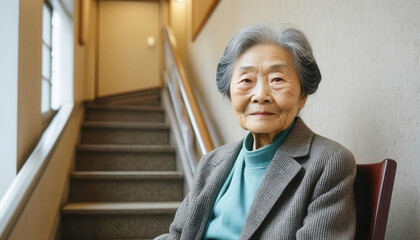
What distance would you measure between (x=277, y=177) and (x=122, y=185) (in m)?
2.30

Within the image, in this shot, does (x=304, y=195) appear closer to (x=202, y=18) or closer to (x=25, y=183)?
(x=25, y=183)

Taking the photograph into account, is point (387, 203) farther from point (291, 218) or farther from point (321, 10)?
point (321, 10)

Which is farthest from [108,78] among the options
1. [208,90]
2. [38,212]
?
[38,212]

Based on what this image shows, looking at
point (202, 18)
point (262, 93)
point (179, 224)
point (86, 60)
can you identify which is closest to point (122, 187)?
point (202, 18)

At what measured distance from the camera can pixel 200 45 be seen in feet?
13.2

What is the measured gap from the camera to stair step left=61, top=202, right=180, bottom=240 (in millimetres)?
2801

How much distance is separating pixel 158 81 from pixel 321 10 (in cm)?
453

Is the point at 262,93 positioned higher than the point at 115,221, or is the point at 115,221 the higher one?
the point at 262,93

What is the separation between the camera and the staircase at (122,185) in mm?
2814

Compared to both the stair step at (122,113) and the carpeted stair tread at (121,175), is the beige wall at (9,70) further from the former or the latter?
the stair step at (122,113)

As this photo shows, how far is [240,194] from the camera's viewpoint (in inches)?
47.9

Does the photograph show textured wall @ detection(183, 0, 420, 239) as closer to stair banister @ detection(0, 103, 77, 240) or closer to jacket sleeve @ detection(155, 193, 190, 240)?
jacket sleeve @ detection(155, 193, 190, 240)

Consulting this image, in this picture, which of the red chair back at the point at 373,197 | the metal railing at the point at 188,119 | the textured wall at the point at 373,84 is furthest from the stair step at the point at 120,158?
the red chair back at the point at 373,197

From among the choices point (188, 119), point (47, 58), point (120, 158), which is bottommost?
point (120, 158)
